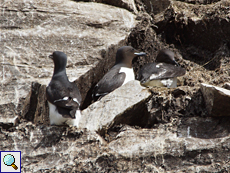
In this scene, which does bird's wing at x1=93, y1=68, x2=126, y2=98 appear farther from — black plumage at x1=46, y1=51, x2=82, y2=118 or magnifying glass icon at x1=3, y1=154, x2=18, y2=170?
magnifying glass icon at x1=3, y1=154, x2=18, y2=170

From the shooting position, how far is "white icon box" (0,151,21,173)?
482cm

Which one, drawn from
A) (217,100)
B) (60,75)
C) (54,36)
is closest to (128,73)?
(60,75)

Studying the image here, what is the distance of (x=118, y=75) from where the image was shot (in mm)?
6629

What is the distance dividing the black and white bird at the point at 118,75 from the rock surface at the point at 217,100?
1832 millimetres

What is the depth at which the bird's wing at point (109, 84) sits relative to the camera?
631cm

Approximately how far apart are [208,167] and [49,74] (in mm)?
3591

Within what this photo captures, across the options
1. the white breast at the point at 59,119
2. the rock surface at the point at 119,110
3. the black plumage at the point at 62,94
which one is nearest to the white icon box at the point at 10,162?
the white breast at the point at 59,119

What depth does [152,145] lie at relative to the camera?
16.2 feet

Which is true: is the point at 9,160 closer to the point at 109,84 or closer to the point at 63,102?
the point at 63,102

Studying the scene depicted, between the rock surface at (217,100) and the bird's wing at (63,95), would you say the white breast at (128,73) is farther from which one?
the rock surface at (217,100)

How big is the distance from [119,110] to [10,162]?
185 centimetres

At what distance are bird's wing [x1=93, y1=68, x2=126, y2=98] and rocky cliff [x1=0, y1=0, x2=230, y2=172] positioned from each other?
0.47 metres

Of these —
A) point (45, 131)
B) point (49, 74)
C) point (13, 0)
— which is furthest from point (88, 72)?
point (13, 0)

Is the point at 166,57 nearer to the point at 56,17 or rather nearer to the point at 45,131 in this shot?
the point at 56,17
